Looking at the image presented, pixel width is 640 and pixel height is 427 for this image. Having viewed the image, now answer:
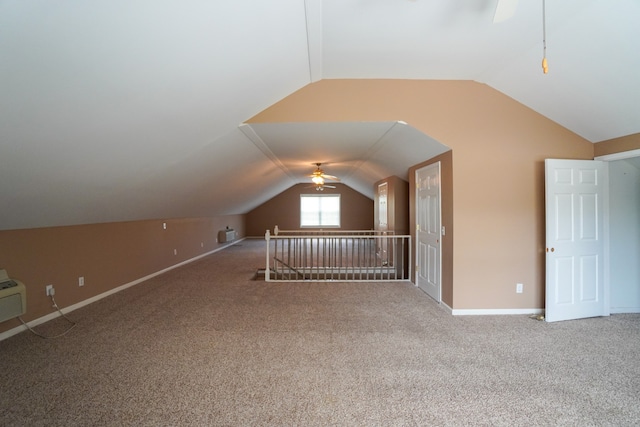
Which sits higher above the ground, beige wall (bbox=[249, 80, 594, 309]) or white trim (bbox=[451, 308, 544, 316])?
beige wall (bbox=[249, 80, 594, 309])

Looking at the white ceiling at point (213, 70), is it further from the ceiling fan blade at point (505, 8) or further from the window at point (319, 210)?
the window at point (319, 210)

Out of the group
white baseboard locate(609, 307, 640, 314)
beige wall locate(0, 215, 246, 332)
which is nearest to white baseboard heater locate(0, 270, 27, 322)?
beige wall locate(0, 215, 246, 332)

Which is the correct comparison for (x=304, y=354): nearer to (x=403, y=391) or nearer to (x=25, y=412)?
(x=403, y=391)

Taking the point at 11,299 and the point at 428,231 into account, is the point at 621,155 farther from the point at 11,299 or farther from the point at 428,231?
the point at 11,299

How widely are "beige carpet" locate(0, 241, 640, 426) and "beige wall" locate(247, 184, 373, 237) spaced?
9457mm

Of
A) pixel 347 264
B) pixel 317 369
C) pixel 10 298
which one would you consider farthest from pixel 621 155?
pixel 10 298

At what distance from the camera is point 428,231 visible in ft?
15.6

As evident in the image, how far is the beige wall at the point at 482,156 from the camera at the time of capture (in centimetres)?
384

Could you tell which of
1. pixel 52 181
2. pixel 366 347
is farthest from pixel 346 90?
pixel 52 181

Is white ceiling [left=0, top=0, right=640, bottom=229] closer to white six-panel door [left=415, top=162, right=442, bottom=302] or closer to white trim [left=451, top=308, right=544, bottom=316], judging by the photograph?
white six-panel door [left=415, top=162, right=442, bottom=302]

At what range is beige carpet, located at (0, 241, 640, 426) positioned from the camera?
2.04 m

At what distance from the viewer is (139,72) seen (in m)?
2.19

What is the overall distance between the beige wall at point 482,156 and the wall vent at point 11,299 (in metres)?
3.31

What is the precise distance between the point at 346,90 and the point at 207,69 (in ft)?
6.08
